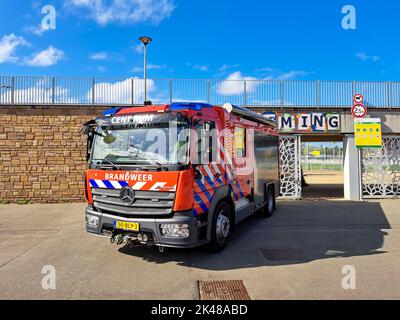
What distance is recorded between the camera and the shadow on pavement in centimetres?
540

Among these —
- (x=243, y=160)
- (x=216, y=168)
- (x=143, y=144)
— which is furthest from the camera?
(x=243, y=160)

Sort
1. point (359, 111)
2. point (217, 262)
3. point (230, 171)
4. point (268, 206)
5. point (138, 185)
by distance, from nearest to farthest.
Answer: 1. point (138, 185)
2. point (217, 262)
3. point (230, 171)
4. point (268, 206)
5. point (359, 111)

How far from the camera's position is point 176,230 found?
4.77 meters

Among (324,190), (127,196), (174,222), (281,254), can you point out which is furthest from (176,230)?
(324,190)

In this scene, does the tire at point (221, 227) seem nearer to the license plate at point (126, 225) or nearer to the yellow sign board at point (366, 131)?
the license plate at point (126, 225)

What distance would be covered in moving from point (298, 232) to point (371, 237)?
159 cm

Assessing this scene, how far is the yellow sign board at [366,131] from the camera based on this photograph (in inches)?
497

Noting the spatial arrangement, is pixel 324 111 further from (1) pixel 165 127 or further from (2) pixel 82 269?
(2) pixel 82 269

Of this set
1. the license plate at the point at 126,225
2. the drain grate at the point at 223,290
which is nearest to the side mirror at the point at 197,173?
the license plate at the point at 126,225

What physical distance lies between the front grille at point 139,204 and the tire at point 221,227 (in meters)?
1.09

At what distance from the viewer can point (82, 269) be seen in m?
4.98

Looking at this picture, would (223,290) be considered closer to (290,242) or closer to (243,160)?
(290,242)

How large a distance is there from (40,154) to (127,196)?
8491mm

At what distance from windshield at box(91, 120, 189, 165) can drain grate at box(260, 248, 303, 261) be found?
2.43 m
